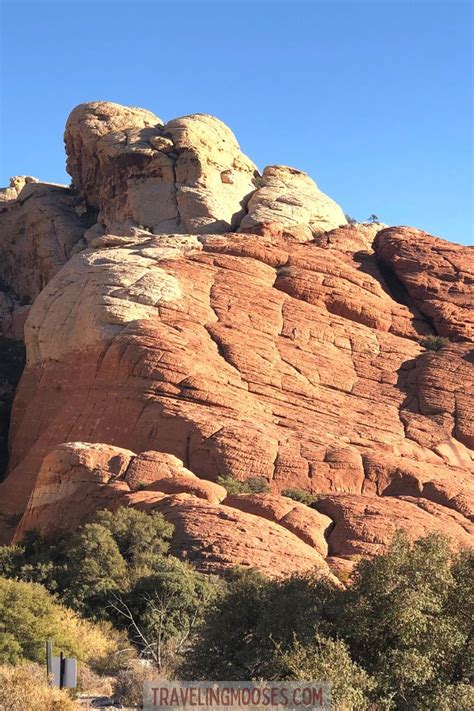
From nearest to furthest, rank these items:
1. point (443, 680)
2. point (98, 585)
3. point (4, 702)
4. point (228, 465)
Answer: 1. point (4, 702)
2. point (443, 680)
3. point (98, 585)
4. point (228, 465)

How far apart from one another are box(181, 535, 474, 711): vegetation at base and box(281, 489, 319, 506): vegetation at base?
16.0 meters

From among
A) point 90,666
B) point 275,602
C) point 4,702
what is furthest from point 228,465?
point 4,702

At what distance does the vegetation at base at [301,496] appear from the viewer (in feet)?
125

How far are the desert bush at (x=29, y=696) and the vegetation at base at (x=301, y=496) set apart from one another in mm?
19277

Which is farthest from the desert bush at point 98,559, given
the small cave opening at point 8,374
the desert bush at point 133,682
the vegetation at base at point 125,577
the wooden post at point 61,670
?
the small cave opening at point 8,374

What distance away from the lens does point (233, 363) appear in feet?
150

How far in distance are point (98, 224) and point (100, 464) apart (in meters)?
27.0

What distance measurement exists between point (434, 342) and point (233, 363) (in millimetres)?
11365

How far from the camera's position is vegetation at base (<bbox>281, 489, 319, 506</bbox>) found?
38.2 m

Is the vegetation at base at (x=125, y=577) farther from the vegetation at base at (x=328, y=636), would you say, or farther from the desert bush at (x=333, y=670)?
the desert bush at (x=333, y=670)

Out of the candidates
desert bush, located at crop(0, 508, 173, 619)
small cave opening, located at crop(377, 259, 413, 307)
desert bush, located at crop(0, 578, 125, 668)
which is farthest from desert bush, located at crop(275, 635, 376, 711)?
small cave opening, located at crop(377, 259, 413, 307)

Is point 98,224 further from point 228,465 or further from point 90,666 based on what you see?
point 90,666

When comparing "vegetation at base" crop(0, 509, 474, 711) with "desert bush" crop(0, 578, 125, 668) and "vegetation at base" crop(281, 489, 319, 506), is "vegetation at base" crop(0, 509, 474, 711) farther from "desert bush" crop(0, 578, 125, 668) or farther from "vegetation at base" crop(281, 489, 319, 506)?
"vegetation at base" crop(281, 489, 319, 506)

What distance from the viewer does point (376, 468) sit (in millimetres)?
41062
